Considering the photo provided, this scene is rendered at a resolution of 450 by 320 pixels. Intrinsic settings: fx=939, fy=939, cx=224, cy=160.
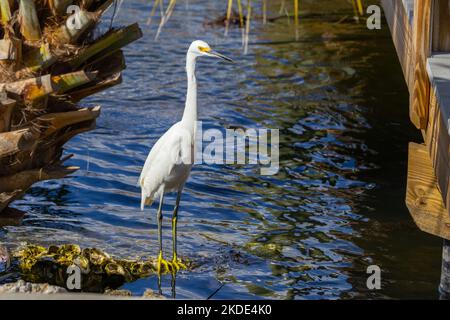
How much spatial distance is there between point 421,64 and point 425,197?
1190 mm

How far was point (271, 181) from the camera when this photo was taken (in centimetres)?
1106

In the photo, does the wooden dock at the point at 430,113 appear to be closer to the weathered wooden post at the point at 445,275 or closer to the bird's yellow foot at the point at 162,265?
the weathered wooden post at the point at 445,275

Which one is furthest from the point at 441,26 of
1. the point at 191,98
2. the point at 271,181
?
the point at 271,181

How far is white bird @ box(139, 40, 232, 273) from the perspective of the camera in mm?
8109

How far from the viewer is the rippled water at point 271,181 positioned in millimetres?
8523

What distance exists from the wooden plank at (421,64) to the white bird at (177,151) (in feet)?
5.39

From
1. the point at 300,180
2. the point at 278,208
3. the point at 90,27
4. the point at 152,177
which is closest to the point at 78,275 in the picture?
the point at 152,177

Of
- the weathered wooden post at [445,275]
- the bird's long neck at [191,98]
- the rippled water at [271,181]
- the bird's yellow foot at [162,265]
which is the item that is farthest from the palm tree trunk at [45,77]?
the weathered wooden post at [445,275]

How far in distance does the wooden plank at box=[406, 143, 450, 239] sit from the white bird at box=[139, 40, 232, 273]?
1.90 metres

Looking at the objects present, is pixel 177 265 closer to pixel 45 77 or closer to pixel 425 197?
pixel 45 77

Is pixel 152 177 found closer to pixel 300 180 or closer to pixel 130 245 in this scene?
pixel 130 245

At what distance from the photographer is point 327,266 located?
28.1 ft

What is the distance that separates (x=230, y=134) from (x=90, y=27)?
4968 millimetres

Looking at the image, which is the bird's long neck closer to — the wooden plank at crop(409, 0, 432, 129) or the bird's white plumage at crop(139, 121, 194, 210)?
the bird's white plumage at crop(139, 121, 194, 210)
